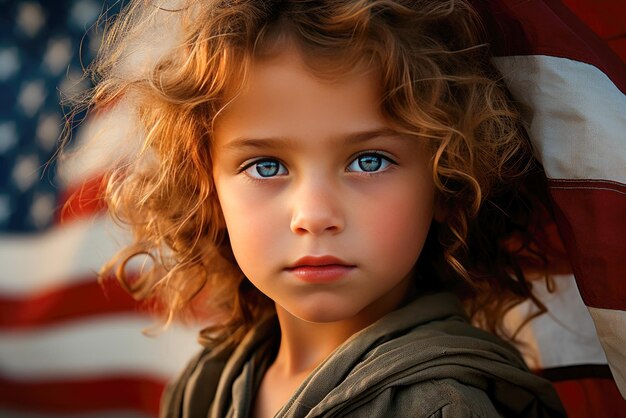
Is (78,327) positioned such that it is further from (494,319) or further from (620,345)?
(620,345)

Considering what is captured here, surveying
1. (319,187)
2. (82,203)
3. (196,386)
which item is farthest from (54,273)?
(319,187)

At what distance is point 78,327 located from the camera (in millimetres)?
2363

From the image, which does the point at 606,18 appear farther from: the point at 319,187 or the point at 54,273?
the point at 54,273

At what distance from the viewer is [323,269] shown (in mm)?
1144

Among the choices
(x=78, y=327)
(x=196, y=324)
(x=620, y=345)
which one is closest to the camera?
(x=620, y=345)

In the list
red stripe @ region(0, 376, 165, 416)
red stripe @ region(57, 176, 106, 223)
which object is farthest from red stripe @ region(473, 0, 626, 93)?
red stripe @ region(0, 376, 165, 416)

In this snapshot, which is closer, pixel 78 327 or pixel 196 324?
pixel 196 324

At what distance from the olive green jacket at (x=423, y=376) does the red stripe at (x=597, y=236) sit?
0.16 meters

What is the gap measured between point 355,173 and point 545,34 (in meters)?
0.32

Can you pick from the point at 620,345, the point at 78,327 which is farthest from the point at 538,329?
the point at 78,327

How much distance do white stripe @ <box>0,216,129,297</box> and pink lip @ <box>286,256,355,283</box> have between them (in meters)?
1.21

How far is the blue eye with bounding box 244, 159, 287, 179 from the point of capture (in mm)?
1180

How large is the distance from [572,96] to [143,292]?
939mm

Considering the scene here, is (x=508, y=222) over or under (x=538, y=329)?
over
